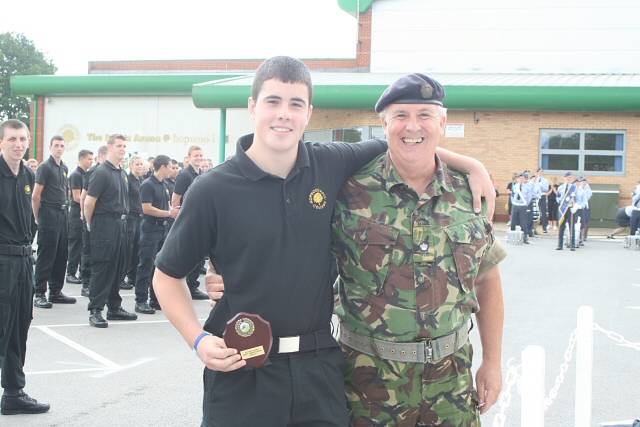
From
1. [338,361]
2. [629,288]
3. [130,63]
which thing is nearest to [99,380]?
[338,361]


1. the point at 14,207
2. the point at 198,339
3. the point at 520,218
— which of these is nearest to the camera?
the point at 198,339

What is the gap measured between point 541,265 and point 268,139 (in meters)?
13.1

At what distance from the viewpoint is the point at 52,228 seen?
10094 millimetres

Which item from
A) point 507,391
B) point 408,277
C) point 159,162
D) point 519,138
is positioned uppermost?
point 519,138

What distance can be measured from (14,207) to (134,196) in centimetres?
505

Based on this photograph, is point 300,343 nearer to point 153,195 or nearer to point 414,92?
point 414,92

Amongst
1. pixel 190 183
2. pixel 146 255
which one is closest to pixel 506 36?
pixel 190 183

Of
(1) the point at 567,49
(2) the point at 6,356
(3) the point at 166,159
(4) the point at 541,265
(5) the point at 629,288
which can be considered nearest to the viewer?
(2) the point at 6,356

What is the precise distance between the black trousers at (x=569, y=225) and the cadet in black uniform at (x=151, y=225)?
11.0 m

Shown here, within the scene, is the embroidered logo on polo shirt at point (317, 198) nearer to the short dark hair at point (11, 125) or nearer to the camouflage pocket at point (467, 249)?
the camouflage pocket at point (467, 249)

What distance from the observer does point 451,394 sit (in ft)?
9.14

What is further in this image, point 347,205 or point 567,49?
point 567,49

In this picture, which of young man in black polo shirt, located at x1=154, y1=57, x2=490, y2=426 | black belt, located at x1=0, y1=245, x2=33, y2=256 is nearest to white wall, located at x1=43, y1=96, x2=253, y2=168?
black belt, located at x1=0, y1=245, x2=33, y2=256

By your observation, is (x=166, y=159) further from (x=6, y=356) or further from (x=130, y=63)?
(x=130, y=63)
